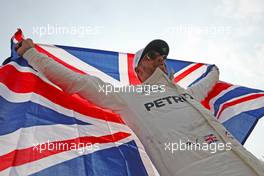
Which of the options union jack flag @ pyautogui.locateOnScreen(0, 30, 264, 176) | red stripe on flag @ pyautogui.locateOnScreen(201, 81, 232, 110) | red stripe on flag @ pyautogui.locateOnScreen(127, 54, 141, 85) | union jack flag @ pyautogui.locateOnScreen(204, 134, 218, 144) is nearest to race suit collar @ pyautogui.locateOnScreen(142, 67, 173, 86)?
union jack flag @ pyautogui.locateOnScreen(0, 30, 264, 176)

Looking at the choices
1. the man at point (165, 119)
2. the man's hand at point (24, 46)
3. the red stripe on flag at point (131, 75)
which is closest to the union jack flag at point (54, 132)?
the man's hand at point (24, 46)

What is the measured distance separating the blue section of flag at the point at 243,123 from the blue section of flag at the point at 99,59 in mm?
1347

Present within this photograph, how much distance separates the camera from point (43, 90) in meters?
2.66

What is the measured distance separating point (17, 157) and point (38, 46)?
1.53m

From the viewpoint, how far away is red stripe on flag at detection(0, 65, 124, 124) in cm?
265

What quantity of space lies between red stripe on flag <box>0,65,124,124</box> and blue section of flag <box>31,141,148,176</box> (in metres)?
0.32

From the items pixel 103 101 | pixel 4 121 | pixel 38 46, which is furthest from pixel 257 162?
pixel 38 46

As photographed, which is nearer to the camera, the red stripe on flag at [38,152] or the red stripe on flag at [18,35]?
the red stripe on flag at [38,152]

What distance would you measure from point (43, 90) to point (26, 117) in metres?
0.33

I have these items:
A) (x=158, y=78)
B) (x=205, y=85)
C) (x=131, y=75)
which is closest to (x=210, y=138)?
(x=158, y=78)

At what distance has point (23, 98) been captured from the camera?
2.55m

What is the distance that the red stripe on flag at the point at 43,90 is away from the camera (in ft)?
8.69

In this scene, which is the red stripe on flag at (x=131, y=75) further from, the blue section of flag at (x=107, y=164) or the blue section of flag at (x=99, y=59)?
the blue section of flag at (x=107, y=164)

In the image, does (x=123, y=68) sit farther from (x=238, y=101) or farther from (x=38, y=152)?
(x=38, y=152)
